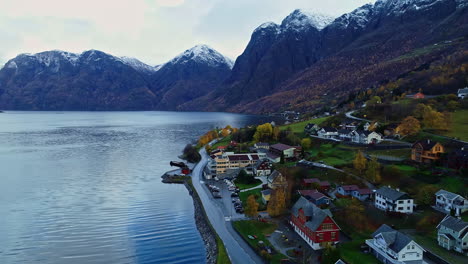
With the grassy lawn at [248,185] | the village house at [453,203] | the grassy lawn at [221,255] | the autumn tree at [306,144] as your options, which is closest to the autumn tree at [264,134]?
the autumn tree at [306,144]

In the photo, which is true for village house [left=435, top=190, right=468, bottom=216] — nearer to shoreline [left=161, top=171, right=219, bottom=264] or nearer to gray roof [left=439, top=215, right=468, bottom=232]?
gray roof [left=439, top=215, right=468, bottom=232]

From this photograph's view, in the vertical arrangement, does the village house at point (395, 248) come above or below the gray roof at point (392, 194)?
below

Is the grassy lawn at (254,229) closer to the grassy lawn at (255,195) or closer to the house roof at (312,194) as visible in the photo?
the grassy lawn at (255,195)

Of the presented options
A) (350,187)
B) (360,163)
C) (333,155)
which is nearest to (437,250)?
(350,187)

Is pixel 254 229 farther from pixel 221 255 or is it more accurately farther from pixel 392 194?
pixel 392 194

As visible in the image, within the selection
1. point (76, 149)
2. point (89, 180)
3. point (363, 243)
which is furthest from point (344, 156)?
point (76, 149)

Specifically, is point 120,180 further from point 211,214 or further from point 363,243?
point 363,243
